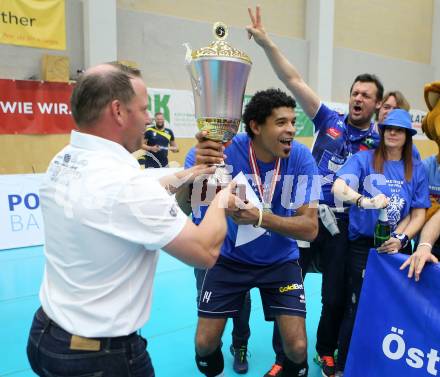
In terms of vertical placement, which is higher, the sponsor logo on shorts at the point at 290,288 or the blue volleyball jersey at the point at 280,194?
the blue volleyball jersey at the point at 280,194

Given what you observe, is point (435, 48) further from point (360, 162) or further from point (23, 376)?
point (23, 376)

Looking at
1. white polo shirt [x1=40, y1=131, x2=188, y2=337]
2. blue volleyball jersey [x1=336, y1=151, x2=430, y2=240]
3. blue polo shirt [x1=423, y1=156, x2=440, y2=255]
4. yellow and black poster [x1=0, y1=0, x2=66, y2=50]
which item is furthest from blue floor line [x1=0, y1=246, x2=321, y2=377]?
yellow and black poster [x1=0, y1=0, x2=66, y2=50]

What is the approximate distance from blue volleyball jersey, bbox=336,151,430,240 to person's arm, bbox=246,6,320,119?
0.53 m

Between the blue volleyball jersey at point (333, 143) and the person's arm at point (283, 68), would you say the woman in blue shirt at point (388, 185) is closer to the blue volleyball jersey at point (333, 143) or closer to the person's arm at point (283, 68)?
the blue volleyball jersey at point (333, 143)

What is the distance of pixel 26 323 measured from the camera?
3.97m

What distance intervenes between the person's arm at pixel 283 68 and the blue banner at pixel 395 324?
3.72 ft

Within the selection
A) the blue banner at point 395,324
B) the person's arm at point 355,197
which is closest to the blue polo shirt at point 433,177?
the person's arm at point 355,197

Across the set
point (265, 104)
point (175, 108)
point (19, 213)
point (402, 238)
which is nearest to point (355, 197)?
point (402, 238)

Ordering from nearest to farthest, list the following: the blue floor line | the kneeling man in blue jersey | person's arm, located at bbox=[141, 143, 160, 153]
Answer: the kneeling man in blue jersey → the blue floor line → person's arm, located at bbox=[141, 143, 160, 153]

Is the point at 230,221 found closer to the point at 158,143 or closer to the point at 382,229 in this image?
the point at 382,229

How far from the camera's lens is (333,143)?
317 cm

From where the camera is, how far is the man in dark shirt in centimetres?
952

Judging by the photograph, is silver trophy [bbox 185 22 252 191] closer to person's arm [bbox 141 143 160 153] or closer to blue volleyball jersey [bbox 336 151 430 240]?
blue volleyball jersey [bbox 336 151 430 240]

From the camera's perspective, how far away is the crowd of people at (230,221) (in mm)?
1563
